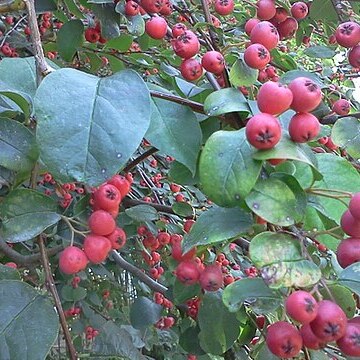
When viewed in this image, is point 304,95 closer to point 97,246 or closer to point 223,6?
point 97,246

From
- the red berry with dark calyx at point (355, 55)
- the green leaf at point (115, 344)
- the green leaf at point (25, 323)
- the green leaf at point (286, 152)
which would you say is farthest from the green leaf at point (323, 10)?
the green leaf at point (115, 344)

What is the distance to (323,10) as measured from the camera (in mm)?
1313

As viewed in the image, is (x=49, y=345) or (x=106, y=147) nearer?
(x=106, y=147)

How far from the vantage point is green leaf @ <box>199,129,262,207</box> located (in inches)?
24.1

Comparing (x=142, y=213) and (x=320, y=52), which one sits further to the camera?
(x=320, y=52)

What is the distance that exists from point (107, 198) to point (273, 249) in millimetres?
280

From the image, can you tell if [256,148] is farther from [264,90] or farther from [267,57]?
[267,57]

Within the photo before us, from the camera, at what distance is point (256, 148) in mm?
614

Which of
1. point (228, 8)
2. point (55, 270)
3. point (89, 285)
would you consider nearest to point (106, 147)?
point (228, 8)

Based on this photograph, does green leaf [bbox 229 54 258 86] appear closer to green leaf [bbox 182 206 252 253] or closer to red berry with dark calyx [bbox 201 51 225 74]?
red berry with dark calyx [bbox 201 51 225 74]

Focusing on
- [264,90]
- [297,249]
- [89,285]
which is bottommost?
[89,285]

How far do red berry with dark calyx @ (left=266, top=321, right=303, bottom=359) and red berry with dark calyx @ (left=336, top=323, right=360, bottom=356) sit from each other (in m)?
0.05

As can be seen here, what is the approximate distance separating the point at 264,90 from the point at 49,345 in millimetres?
446

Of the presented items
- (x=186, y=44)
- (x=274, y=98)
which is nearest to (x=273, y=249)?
(x=274, y=98)
